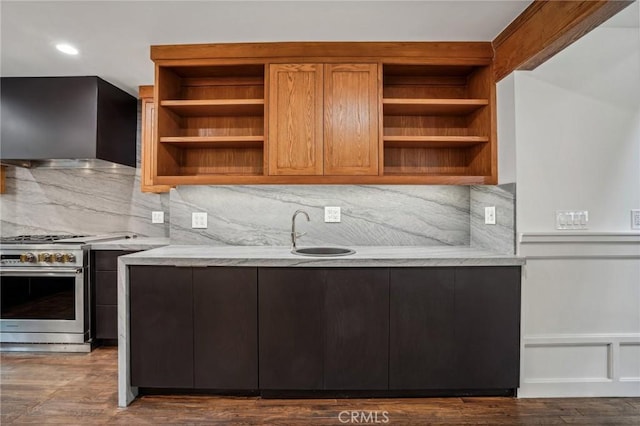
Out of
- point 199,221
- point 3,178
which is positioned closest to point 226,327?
point 199,221

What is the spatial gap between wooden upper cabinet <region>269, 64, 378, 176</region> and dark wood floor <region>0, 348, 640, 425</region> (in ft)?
4.84

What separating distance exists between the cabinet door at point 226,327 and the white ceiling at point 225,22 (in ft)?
4.96

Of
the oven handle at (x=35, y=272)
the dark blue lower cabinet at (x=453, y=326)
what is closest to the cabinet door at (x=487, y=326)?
the dark blue lower cabinet at (x=453, y=326)

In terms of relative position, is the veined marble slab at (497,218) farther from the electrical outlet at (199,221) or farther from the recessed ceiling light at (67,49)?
the recessed ceiling light at (67,49)

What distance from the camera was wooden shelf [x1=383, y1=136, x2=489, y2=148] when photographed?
2336 mm

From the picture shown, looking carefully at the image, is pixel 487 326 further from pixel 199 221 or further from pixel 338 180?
pixel 199 221

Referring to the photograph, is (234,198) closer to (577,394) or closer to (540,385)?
(540,385)

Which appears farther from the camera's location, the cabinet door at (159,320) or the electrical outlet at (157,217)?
the electrical outlet at (157,217)

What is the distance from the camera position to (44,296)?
2791mm

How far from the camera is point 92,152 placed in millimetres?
2875

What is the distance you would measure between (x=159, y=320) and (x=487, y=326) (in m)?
2.00

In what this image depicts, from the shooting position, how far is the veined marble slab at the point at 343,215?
2.65 metres

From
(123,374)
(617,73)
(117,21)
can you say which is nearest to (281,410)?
(123,374)

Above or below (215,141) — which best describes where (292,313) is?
below
